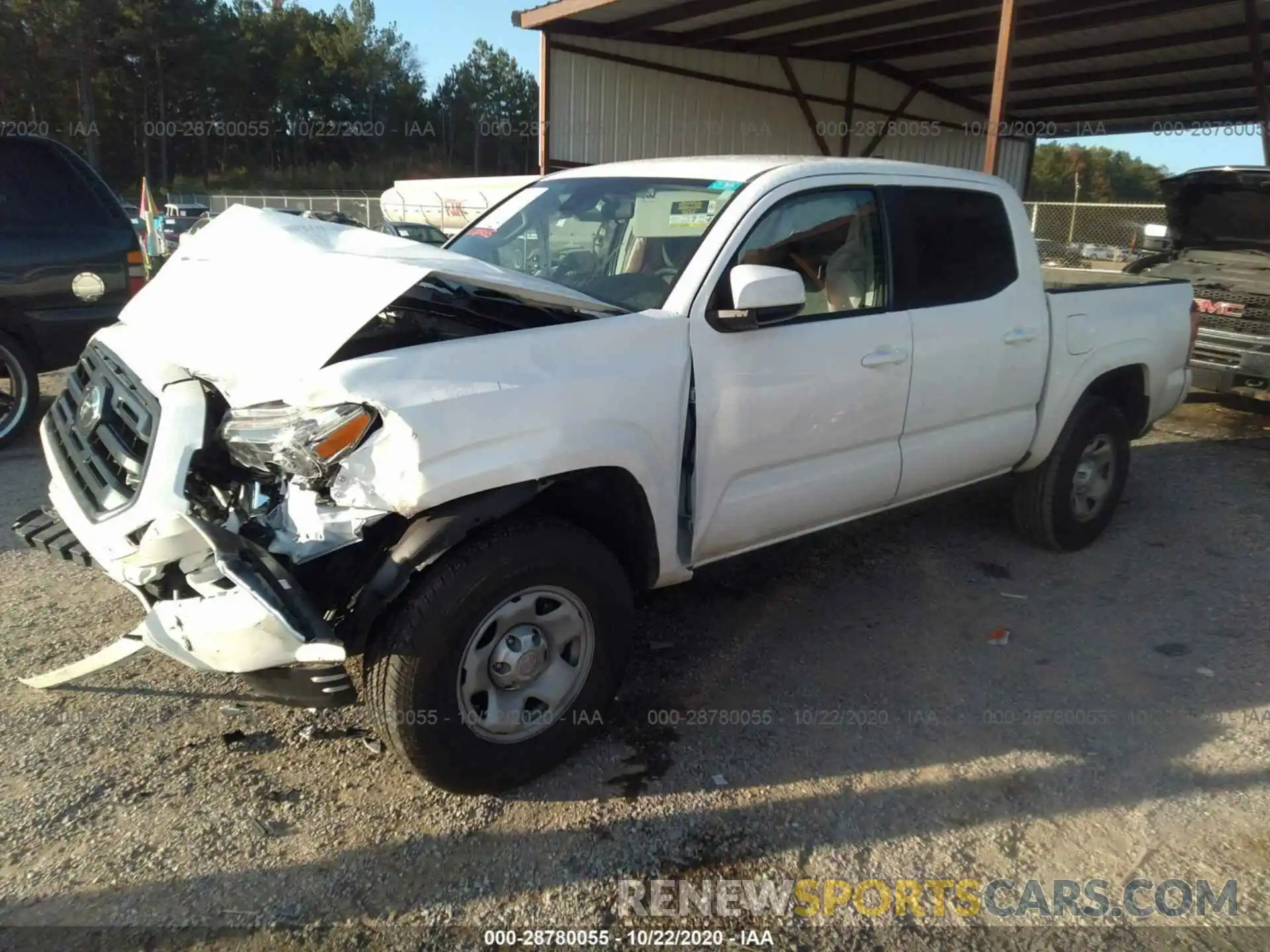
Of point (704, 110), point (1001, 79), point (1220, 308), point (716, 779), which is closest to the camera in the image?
point (716, 779)

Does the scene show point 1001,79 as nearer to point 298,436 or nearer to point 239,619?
point 298,436

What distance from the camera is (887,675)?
12.3 ft

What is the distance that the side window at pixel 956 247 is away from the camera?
13.1 ft

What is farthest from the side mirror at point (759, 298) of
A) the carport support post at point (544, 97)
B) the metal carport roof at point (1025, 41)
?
the carport support post at point (544, 97)

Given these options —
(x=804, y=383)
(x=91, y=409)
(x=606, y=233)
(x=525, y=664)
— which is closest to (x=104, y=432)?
(x=91, y=409)

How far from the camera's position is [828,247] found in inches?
146

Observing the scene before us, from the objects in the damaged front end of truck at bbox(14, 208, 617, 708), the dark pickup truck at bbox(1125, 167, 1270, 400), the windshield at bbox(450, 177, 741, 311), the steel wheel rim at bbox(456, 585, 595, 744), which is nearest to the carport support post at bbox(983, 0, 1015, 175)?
the dark pickup truck at bbox(1125, 167, 1270, 400)

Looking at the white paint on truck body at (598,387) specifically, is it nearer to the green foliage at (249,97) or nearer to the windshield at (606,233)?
the windshield at (606,233)

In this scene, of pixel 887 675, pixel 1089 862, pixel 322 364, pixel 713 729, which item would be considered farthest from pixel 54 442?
A: pixel 1089 862

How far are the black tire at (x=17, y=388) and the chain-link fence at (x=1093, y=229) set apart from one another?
59.7 feet

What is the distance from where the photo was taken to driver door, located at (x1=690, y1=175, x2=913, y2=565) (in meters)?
3.22

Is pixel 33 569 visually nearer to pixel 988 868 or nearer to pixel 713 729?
pixel 713 729

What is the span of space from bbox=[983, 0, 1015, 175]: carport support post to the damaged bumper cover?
809 cm

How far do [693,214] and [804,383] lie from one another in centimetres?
77
